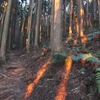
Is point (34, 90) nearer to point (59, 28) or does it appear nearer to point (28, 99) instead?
point (28, 99)

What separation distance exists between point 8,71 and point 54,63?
11.8 ft

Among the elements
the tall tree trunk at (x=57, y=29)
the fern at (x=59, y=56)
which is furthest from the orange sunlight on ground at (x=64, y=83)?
the tall tree trunk at (x=57, y=29)

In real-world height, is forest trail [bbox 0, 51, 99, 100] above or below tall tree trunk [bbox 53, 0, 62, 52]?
below

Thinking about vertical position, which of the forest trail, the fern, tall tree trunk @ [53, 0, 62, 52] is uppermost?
tall tree trunk @ [53, 0, 62, 52]

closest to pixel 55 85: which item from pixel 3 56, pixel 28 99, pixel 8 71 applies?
pixel 28 99

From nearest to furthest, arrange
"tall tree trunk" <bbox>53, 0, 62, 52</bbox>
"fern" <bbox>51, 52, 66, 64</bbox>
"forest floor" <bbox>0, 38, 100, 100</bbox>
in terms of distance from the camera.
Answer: "forest floor" <bbox>0, 38, 100, 100</bbox>
"fern" <bbox>51, 52, 66, 64</bbox>
"tall tree trunk" <bbox>53, 0, 62, 52</bbox>

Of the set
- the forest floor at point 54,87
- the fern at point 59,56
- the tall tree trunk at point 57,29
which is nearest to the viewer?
the forest floor at point 54,87

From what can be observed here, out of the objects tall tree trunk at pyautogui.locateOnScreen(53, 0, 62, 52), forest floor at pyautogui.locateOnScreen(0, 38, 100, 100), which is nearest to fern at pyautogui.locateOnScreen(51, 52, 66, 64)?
forest floor at pyautogui.locateOnScreen(0, 38, 100, 100)

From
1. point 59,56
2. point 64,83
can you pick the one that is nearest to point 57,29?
point 59,56

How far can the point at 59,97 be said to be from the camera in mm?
5242

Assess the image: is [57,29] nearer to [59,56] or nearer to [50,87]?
[59,56]

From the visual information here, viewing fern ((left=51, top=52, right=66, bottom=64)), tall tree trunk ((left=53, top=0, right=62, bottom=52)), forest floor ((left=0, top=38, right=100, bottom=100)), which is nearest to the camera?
forest floor ((left=0, top=38, right=100, bottom=100))

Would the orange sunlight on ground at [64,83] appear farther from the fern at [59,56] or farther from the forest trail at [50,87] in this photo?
the fern at [59,56]

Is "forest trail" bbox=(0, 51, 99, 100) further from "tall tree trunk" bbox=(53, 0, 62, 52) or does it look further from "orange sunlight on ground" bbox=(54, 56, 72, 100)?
"tall tree trunk" bbox=(53, 0, 62, 52)
